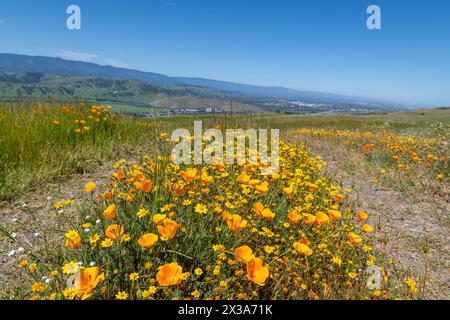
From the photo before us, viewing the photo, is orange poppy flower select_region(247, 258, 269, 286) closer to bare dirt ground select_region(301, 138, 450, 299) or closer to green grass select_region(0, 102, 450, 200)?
bare dirt ground select_region(301, 138, 450, 299)

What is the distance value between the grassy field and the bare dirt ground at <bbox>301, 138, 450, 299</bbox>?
0.02m

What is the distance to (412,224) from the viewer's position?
13.3 feet

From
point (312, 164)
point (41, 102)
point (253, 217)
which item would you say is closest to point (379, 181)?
point (312, 164)

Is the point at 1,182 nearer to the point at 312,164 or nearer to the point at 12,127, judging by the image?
the point at 12,127

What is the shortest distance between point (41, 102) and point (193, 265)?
24.2 ft

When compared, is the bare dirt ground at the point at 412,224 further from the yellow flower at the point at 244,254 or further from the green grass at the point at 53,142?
the green grass at the point at 53,142

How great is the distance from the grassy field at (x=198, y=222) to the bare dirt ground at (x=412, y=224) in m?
0.02

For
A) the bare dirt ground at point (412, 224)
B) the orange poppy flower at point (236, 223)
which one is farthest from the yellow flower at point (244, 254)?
the bare dirt ground at point (412, 224)

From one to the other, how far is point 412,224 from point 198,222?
3.42 meters

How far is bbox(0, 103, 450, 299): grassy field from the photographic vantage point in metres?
1.88

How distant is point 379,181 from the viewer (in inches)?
230

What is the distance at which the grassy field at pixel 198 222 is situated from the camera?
1882 mm

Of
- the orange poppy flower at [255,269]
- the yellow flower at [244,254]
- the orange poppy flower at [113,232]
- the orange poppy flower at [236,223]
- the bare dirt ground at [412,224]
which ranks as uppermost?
the orange poppy flower at [236,223]
